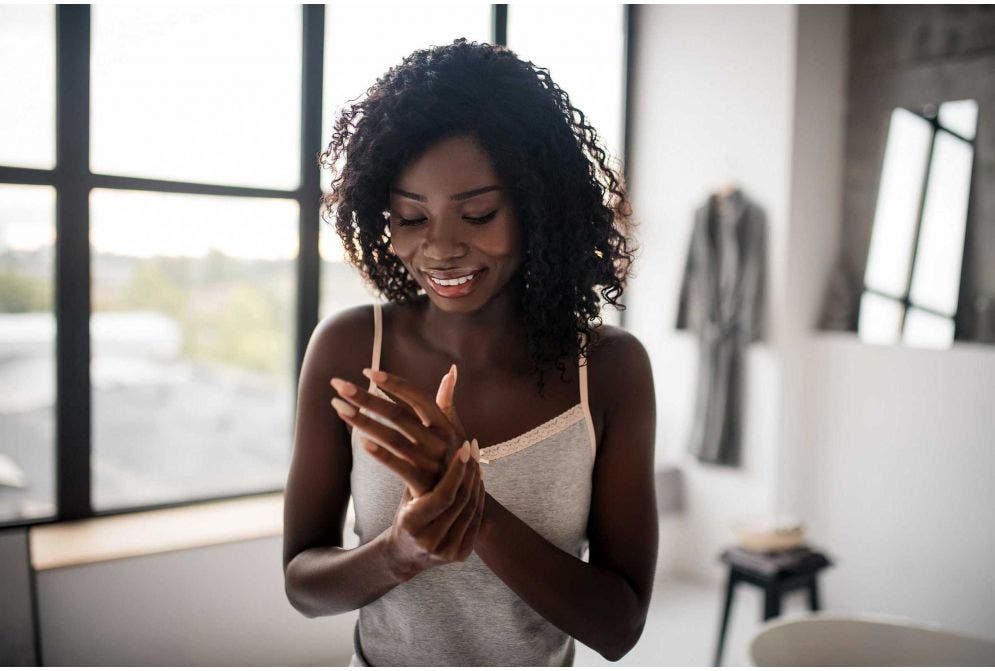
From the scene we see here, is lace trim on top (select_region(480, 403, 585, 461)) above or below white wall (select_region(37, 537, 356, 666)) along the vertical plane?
above

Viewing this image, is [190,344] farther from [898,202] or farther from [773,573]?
[898,202]

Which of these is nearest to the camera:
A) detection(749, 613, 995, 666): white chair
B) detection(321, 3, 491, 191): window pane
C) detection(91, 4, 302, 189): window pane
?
detection(749, 613, 995, 666): white chair

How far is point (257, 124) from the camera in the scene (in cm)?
272

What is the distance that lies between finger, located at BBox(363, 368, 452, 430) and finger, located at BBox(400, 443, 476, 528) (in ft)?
0.14

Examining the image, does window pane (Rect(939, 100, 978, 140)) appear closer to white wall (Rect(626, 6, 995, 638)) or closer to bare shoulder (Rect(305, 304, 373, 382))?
white wall (Rect(626, 6, 995, 638))

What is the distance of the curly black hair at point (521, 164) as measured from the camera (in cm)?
92

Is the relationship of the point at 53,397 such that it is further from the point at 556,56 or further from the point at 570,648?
the point at 556,56

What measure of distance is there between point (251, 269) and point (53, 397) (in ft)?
2.44

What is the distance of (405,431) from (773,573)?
197cm

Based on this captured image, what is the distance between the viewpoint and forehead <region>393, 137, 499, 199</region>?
2.95 ft

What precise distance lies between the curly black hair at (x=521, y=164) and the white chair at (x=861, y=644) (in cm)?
97

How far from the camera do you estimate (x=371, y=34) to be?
292 cm

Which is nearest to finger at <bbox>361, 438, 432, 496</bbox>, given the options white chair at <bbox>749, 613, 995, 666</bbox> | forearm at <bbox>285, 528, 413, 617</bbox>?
forearm at <bbox>285, 528, 413, 617</bbox>

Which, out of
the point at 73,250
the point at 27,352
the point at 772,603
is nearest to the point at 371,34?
the point at 73,250
